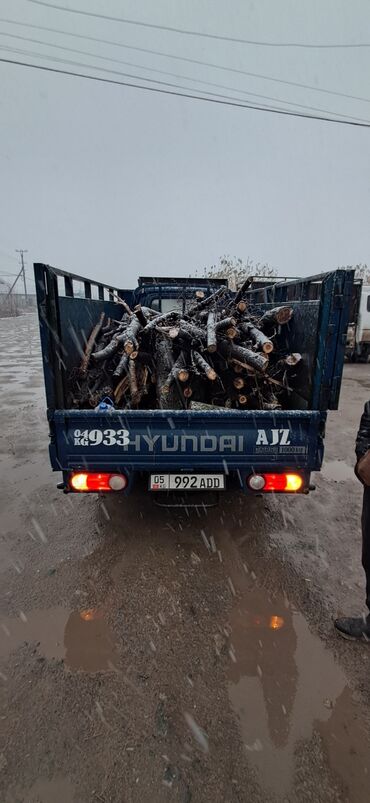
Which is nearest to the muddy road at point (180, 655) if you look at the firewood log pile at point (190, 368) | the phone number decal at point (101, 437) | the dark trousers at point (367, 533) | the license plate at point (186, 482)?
the dark trousers at point (367, 533)

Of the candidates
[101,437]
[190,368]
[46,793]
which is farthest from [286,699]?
[190,368]

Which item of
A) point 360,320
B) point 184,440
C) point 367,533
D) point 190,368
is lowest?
point 367,533

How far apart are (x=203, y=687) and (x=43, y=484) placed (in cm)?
313

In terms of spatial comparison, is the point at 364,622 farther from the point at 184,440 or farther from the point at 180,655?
the point at 184,440

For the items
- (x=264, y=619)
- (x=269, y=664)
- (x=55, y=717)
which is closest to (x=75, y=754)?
(x=55, y=717)

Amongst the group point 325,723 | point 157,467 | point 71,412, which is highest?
point 71,412

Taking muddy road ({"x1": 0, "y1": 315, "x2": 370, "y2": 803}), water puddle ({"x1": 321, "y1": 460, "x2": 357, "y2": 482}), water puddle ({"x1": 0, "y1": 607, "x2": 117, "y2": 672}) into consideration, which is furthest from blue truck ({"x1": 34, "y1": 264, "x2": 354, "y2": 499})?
water puddle ({"x1": 321, "y1": 460, "x2": 357, "y2": 482})

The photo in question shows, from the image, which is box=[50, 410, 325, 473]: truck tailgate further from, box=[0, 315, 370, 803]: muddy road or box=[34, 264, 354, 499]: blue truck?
box=[0, 315, 370, 803]: muddy road

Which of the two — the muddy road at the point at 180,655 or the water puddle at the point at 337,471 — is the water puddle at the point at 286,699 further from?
the water puddle at the point at 337,471

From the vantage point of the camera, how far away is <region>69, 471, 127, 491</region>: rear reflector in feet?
9.73

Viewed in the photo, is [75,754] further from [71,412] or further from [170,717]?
[71,412]

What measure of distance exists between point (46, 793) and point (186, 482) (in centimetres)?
184

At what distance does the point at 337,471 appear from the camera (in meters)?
5.15

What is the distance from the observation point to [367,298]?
46.8 ft
